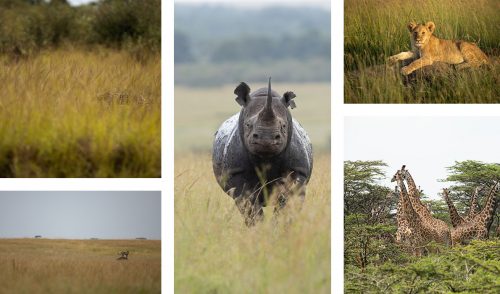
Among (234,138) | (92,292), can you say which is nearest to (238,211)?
(234,138)

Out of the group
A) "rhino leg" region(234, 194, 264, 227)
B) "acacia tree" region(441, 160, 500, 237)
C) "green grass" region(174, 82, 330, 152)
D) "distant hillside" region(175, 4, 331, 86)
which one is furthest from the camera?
"green grass" region(174, 82, 330, 152)

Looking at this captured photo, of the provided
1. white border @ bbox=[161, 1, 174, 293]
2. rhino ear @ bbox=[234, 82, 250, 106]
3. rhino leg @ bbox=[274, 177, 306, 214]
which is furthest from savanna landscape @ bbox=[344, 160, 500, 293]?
white border @ bbox=[161, 1, 174, 293]

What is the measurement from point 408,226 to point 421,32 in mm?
1410

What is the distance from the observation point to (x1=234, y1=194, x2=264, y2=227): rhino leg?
7469mm

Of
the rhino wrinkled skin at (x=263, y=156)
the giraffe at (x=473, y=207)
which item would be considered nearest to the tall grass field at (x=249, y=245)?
the rhino wrinkled skin at (x=263, y=156)

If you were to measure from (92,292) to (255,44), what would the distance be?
2957 mm

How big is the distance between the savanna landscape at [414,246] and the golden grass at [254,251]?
25 centimetres

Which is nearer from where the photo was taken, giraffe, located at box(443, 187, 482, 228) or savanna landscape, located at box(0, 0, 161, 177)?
savanna landscape, located at box(0, 0, 161, 177)

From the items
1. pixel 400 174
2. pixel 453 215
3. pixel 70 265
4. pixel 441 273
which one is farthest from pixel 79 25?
pixel 441 273

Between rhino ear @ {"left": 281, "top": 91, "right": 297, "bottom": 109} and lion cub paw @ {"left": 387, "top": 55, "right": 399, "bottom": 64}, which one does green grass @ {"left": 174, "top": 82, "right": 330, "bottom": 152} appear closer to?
rhino ear @ {"left": 281, "top": 91, "right": 297, "bottom": 109}

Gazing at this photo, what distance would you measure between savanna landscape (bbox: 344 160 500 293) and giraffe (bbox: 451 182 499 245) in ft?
0.03

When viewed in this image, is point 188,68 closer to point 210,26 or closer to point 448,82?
point 210,26

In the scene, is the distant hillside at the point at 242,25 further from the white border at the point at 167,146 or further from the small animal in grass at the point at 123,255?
the small animal in grass at the point at 123,255

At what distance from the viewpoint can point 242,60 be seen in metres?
8.95
